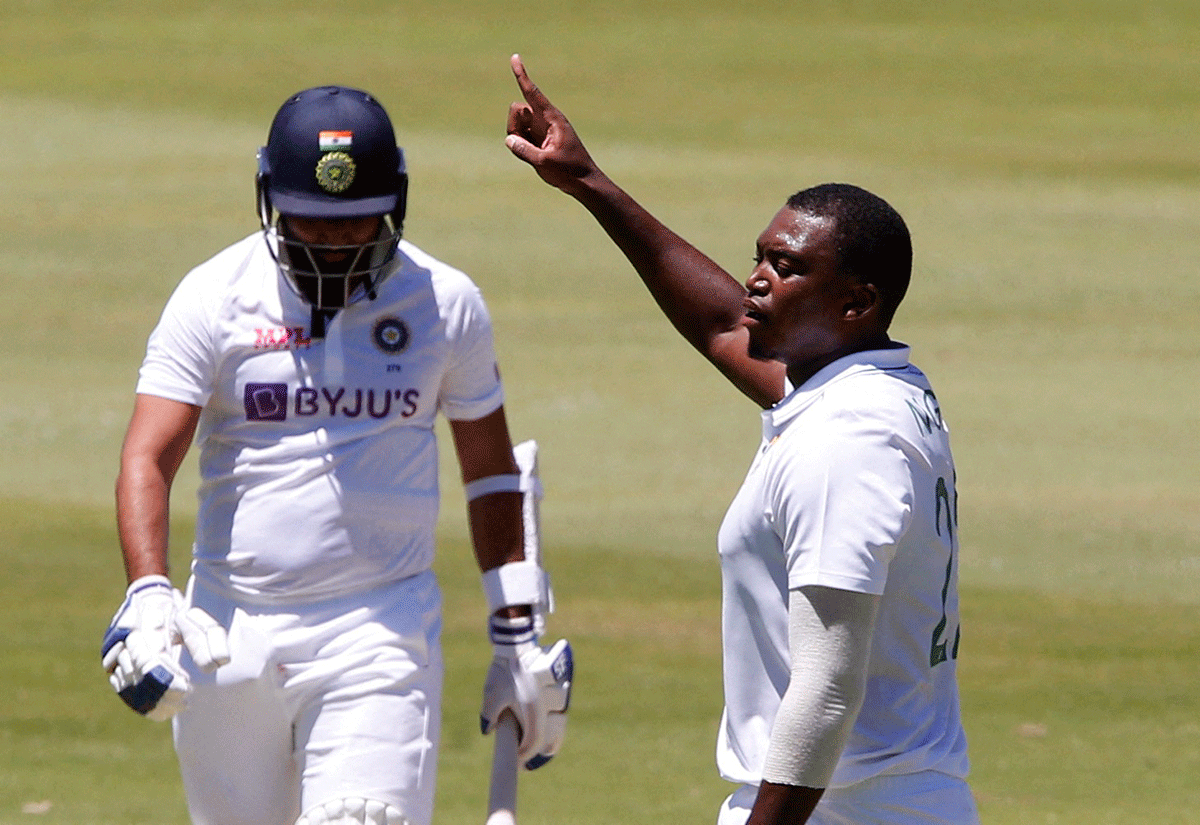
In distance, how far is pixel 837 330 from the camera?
150 inches

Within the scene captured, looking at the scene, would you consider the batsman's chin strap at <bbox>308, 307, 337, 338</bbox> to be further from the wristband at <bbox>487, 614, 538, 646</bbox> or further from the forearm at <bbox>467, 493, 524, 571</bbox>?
the wristband at <bbox>487, 614, 538, 646</bbox>

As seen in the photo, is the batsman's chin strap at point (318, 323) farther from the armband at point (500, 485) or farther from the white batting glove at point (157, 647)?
the white batting glove at point (157, 647)

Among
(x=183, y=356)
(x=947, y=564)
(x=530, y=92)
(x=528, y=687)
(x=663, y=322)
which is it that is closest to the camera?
(x=947, y=564)

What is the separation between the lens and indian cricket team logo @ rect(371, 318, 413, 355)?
514 centimetres

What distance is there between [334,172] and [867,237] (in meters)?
1.67

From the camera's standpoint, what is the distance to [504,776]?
5102mm

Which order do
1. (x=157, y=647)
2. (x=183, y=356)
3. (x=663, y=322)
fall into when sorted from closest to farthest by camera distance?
1. (x=157, y=647)
2. (x=183, y=356)
3. (x=663, y=322)

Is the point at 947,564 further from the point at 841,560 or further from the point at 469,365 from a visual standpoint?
the point at 469,365

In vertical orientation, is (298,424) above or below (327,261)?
below

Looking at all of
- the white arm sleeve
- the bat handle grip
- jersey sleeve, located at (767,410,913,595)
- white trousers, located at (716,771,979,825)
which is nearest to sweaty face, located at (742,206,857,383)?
jersey sleeve, located at (767,410,913,595)

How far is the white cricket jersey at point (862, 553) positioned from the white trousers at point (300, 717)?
120 cm

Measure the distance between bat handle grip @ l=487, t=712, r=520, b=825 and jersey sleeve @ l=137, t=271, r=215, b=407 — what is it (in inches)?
42.2

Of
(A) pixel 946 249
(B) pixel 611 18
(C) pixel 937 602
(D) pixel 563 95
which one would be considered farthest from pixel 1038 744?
(B) pixel 611 18

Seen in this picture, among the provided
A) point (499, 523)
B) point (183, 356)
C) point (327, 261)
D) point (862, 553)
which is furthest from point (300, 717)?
point (862, 553)
